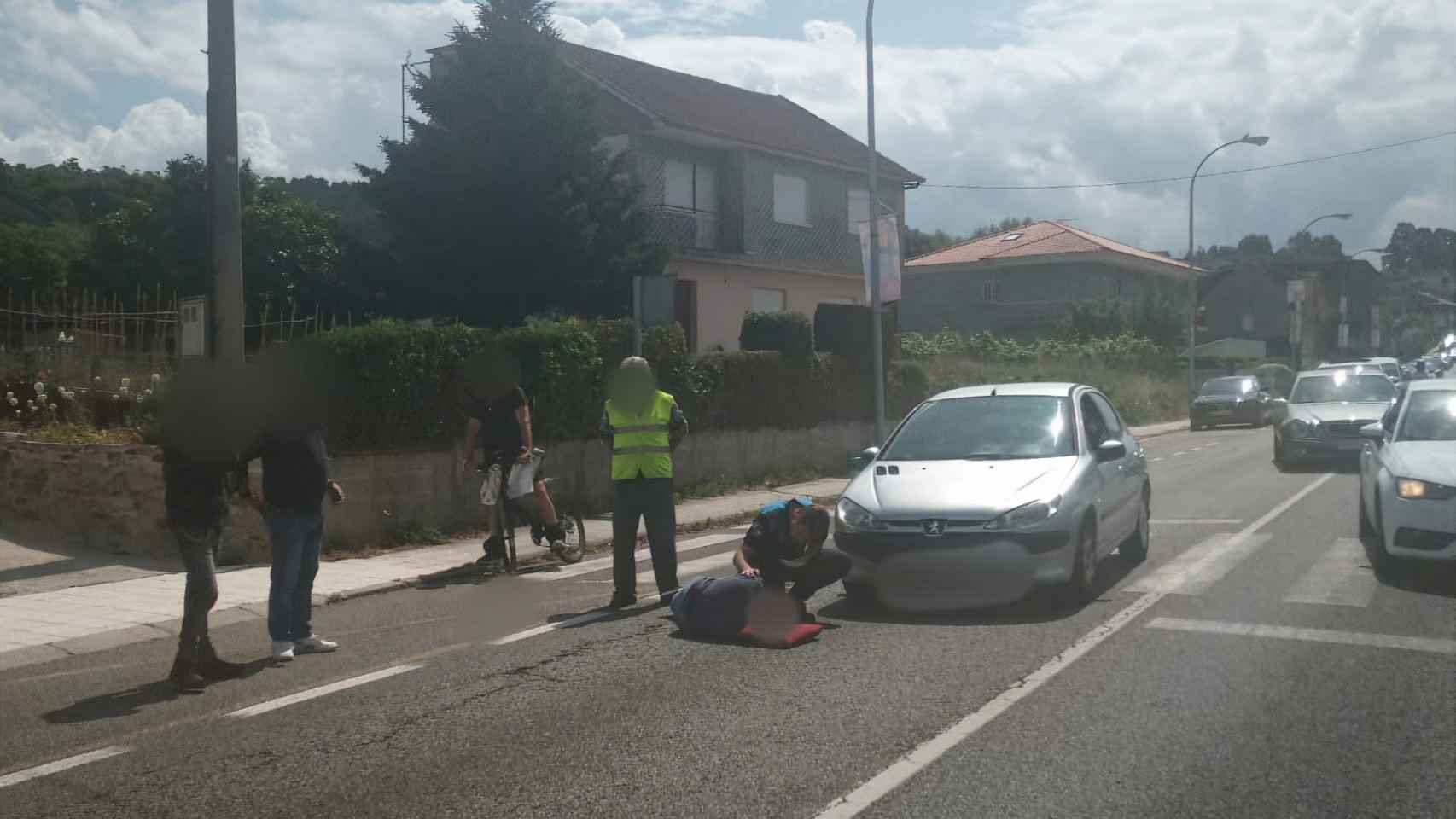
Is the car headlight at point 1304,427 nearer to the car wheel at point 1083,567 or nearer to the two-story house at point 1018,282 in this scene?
the car wheel at point 1083,567

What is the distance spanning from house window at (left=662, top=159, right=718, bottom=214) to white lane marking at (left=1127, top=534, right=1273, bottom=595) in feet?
62.6

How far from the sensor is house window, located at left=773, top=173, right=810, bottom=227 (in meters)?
31.9

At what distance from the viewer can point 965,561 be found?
27.6 feet

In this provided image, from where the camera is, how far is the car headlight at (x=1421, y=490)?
9.26 meters

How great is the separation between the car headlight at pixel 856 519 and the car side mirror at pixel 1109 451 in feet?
6.57

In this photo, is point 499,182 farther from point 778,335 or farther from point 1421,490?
point 1421,490

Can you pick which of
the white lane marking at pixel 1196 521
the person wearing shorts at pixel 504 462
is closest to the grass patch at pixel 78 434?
the person wearing shorts at pixel 504 462

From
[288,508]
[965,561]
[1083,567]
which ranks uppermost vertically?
[288,508]

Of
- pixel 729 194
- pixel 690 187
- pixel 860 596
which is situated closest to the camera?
pixel 860 596

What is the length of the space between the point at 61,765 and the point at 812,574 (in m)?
4.54

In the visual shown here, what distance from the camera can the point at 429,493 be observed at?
13930 millimetres

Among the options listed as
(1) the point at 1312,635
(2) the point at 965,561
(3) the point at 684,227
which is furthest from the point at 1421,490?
(3) the point at 684,227

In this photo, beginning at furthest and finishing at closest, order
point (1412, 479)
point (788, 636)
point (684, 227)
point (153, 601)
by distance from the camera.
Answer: point (684, 227)
point (153, 601)
point (1412, 479)
point (788, 636)

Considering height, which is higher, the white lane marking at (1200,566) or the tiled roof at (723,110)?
the tiled roof at (723,110)
